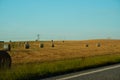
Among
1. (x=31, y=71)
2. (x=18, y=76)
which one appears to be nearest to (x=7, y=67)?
(x=31, y=71)

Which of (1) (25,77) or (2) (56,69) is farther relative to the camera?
(2) (56,69)

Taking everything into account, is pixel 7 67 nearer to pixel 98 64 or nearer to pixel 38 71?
pixel 38 71

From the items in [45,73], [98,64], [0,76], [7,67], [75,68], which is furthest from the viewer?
[98,64]

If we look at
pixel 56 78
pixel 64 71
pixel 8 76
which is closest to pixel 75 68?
pixel 64 71

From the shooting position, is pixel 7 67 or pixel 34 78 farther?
pixel 7 67

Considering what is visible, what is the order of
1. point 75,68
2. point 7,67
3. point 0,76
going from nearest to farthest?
point 0,76 → point 7,67 → point 75,68

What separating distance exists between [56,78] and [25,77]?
1143 millimetres

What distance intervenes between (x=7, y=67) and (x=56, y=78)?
10.2 feet

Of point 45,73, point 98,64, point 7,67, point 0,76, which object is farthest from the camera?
point 98,64

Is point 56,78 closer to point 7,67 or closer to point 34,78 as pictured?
point 34,78

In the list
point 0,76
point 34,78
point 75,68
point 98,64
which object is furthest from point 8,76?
point 98,64

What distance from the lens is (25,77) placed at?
1091cm

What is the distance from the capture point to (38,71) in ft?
40.5

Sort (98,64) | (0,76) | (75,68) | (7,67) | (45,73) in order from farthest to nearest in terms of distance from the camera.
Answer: (98,64) → (75,68) → (7,67) → (45,73) → (0,76)
